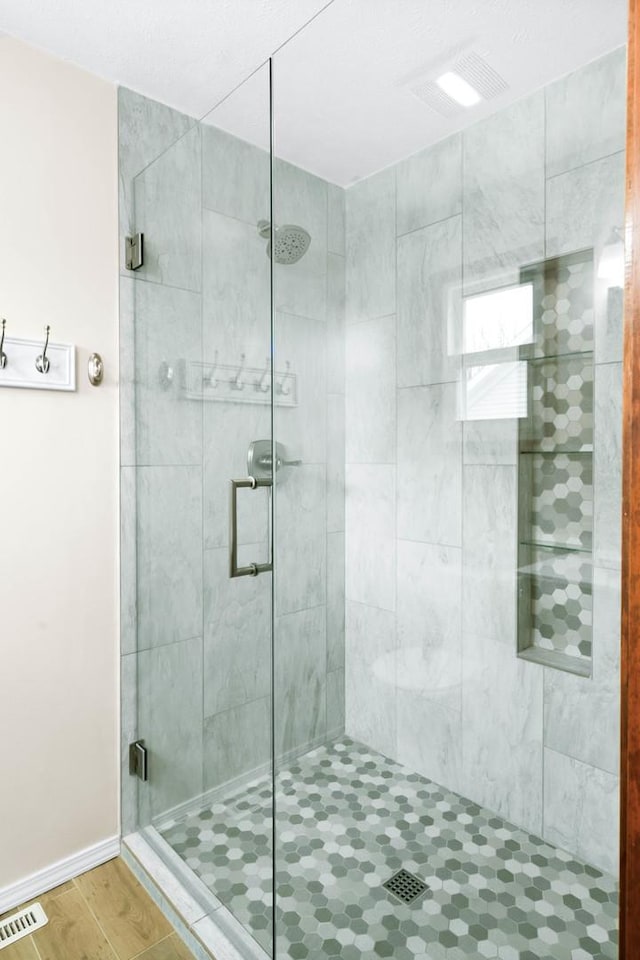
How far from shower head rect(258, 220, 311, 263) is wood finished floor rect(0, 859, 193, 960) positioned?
5.47 feet

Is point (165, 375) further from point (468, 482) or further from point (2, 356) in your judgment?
point (468, 482)

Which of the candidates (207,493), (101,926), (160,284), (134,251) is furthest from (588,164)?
(101,926)

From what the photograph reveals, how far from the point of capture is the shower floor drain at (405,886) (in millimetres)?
1006

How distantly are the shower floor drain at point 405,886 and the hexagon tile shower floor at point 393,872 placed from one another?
1 centimetres

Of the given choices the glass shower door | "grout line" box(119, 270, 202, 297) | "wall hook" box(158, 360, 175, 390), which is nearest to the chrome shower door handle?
the glass shower door

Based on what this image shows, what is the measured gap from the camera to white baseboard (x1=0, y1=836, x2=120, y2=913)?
149 centimetres

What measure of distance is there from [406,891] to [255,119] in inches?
65.9

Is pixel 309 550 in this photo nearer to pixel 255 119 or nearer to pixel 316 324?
pixel 316 324

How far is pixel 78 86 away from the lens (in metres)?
1.57

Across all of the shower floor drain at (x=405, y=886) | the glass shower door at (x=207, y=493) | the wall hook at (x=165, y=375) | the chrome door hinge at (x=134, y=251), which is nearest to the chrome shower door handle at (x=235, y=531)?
the glass shower door at (x=207, y=493)

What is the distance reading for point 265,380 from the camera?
4.14ft

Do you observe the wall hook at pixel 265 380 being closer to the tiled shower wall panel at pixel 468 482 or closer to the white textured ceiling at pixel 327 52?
the tiled shower wall panel at pixel 468 482

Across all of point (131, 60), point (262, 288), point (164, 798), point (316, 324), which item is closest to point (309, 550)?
point (316, 324)

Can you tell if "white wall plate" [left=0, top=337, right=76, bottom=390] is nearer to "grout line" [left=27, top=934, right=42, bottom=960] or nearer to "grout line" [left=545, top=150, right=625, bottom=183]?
"grout line" [left=545, top=150, right=625, bottom=183]
